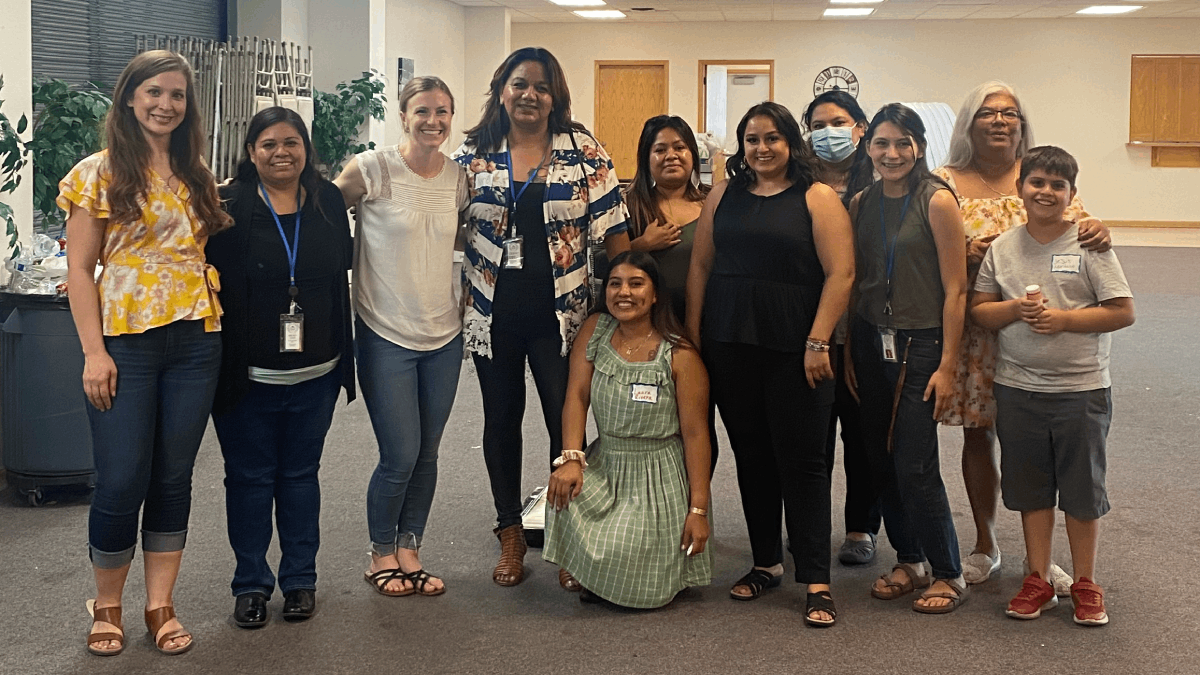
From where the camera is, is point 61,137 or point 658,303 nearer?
point 658,303

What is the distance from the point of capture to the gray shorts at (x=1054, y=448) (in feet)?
9.96

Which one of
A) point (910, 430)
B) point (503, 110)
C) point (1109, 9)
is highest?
point (1109, 9)

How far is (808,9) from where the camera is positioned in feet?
52.0

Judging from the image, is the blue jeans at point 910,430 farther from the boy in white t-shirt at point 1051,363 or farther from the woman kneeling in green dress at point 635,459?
the woman kneeling in green dress at point 635,459

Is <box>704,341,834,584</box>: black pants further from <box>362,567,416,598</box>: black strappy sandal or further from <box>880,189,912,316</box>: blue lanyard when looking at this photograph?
<box>362,567,416,598</box>: black strappy sandal

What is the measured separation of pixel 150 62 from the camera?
2.72 meters

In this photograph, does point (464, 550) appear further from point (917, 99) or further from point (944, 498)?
point (917, 99)

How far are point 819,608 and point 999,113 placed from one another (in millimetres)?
1439

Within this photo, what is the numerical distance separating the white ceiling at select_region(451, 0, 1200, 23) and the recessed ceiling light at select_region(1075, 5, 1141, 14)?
0.46 feet

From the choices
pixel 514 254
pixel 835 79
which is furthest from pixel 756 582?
pixel 835 79

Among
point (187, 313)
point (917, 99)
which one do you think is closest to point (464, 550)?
point (187, 313)

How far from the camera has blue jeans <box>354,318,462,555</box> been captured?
124 inches

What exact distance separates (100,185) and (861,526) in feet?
7.91

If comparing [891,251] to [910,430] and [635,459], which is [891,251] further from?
[635,459]
